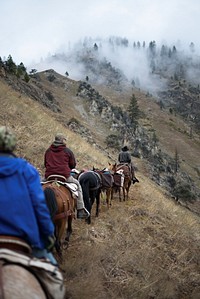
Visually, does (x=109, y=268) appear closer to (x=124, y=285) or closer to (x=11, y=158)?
(x=124, y=285)

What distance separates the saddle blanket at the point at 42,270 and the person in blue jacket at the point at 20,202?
26 cm

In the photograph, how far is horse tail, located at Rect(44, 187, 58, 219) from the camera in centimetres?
685

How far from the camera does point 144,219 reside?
12945 mm

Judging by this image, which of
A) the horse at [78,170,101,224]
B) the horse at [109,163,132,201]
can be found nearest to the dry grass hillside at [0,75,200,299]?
the horse at [109,163,132,201]

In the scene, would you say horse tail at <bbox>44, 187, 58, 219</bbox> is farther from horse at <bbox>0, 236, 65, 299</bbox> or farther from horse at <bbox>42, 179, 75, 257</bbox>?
horse at <bbox>0, 236, 65, 299</bbox>

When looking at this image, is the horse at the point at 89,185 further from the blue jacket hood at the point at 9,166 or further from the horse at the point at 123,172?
the blue jacket hood at the point at 9,166

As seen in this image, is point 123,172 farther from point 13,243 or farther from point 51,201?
point 13,243

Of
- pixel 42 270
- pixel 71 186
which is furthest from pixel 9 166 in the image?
pixel 71 186

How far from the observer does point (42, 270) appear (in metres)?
3.46

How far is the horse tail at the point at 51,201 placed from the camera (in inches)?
270

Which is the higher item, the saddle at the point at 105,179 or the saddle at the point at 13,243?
the saddle at the point at 13,243

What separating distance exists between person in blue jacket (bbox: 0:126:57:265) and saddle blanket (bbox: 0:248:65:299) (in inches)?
10.3

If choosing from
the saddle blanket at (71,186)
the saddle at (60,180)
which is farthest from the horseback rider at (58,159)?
the saddle blanket at (71,186)

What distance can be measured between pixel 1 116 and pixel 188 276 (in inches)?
513
